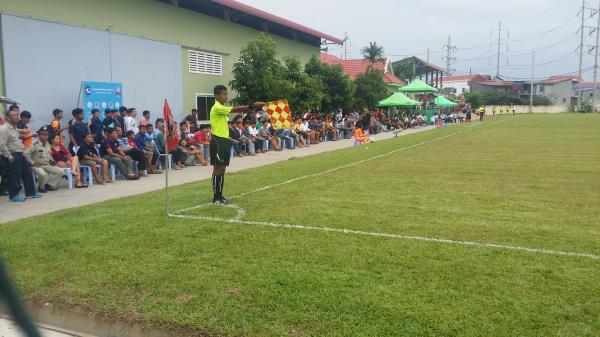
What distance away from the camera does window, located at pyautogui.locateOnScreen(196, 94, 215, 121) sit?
21.3 metres

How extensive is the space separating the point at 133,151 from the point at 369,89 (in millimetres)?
24710

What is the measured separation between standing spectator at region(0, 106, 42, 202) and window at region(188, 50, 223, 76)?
445 inches

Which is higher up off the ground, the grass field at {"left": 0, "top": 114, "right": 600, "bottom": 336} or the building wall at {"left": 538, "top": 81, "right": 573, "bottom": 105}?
the building wall at {"left": 538, "top": 81, "right": 573, "bottom": 105}

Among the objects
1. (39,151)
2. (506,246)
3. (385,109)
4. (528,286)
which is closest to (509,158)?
(506,246)

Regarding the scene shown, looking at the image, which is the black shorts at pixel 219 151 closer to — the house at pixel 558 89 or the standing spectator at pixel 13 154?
the standing spectator at pixel 13 154

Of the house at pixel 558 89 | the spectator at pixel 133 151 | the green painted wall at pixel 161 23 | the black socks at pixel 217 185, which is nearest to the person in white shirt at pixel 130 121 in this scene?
the spectator at pixel 133 151

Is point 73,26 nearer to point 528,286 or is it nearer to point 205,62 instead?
point 205,62

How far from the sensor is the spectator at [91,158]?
12.1 metres

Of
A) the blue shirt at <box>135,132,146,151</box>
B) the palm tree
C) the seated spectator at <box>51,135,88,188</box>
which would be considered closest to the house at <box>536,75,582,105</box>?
the palm tree

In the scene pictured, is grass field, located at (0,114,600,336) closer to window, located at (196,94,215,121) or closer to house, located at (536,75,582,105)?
window, located at (196,94,215,121)

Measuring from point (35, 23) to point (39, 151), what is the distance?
16.2 ft

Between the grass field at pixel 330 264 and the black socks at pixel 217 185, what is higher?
the black socks at pixel 217 185

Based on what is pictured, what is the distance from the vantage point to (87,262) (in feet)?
18.1

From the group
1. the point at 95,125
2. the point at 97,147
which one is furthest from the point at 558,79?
the point at 97,147
